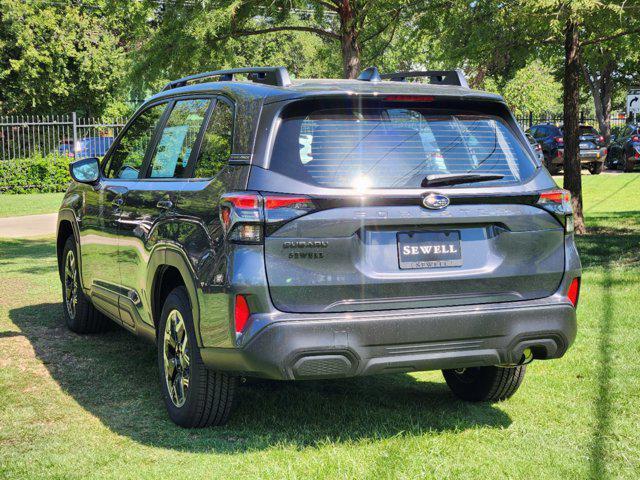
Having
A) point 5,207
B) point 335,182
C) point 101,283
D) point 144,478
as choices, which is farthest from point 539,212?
point 5,207

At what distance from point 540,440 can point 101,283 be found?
326 centimetres

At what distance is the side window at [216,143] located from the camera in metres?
4.74

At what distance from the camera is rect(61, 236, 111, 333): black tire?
24.0 feet

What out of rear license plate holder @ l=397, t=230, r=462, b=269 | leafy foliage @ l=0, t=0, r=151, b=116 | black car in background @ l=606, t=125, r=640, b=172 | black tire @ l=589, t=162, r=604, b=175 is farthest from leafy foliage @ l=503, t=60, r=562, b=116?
rear license plate holder @ l=397, t=230, r=462, b=269

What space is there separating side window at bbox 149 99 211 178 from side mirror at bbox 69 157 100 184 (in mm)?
876

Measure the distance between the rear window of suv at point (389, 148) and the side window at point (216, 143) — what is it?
45 centimetres

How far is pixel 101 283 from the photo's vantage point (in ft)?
21.0

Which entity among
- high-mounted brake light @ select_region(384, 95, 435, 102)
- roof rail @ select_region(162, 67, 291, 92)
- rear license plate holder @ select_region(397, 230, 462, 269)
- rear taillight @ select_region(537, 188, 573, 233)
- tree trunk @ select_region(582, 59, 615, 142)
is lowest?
rear license plate holder @ select_region(397, 230, 462, 269)

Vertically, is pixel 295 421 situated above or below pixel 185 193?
below

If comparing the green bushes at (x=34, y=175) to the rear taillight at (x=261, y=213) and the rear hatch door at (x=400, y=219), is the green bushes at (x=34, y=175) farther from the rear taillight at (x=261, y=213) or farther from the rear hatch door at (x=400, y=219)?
the rear taillight at (x=261, y=213)

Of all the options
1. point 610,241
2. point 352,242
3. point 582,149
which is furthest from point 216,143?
point 582,149

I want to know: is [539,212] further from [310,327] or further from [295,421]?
[295,421]

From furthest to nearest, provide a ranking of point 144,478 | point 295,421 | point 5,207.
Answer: point 5,207
point 295,421
point 144,478

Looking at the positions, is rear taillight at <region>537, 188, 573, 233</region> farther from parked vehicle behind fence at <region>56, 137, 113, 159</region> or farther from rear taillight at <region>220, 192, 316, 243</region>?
parked vehicle behind fence at <region>56, 137, 113, 159</region>
